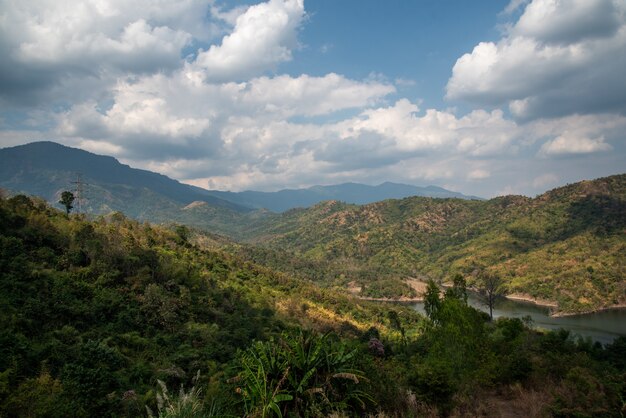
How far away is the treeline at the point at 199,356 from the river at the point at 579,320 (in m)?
50.3

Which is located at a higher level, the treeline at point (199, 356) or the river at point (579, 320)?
the treeline at point (199, 356)

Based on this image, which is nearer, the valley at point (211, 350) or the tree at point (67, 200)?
the valley at point (211, 350)

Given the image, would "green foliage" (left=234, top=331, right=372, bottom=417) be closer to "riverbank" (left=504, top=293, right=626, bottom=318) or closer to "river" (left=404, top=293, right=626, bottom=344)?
"river" (left=404, top=293, right=626, bottom=344)

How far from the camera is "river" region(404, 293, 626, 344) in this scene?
97.6 m

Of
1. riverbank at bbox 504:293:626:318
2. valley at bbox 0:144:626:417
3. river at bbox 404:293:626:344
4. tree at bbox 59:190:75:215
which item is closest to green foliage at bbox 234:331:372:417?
valley at bbox 0:144:626:417

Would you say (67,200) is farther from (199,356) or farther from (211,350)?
(199,356)

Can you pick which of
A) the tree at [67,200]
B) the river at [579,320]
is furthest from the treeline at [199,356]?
the river at [579,320]

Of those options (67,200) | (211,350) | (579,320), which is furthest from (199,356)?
(579,320)

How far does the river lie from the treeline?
1981 inches

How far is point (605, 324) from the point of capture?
106 metres

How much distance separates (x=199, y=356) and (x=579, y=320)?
121827mm

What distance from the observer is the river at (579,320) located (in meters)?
97.6

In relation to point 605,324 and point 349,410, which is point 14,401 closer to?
point 349,410

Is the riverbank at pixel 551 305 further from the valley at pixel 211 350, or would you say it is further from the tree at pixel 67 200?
the tree at pixel 67 200
